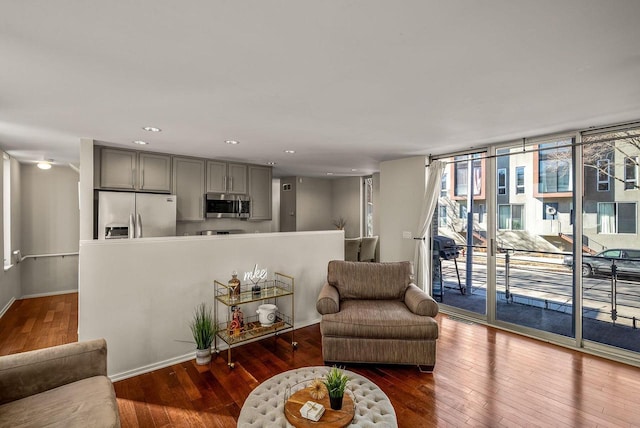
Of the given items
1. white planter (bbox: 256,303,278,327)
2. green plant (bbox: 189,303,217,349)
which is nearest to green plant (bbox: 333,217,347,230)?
white planter (bbox: 256,303,278,327)

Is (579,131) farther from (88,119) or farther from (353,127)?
(88,119)

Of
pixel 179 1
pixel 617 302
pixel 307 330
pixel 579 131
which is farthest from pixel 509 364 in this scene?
pixel 179 1

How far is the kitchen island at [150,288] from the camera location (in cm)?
272

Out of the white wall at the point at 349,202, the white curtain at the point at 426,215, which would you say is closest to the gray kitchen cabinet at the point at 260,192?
the white wall at the point at 349,202

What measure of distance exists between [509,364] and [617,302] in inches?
56.6

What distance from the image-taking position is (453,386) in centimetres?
A: 262

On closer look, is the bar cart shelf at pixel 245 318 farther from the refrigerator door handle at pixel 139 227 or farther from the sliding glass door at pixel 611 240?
the sliding glass door at pixel 611 240

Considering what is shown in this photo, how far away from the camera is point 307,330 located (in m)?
3.93

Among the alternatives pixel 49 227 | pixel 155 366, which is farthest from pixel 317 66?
pixel 49 227

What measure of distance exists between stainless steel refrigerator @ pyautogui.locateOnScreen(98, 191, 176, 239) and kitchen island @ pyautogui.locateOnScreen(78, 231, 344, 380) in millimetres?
1480

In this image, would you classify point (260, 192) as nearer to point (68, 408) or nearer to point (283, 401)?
point (283, 401)

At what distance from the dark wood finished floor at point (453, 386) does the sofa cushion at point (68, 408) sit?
23.2 inches

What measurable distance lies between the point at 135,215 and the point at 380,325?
140 inches

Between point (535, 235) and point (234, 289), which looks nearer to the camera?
point (234, 289)
